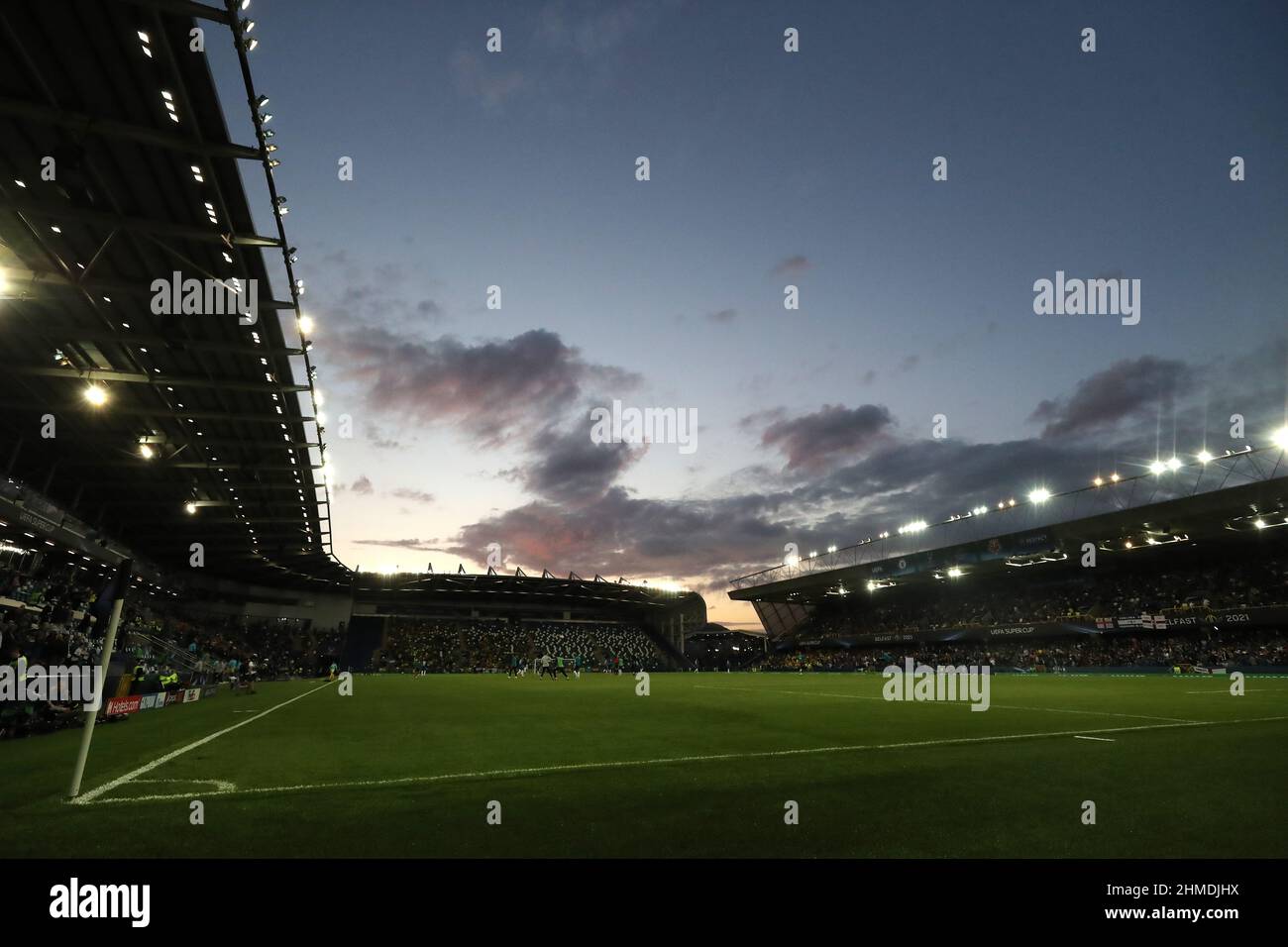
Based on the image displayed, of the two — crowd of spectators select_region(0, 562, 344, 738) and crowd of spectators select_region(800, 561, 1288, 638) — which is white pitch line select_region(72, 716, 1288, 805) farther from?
crowd of spectators select_region(800, 561, 1288, 638)

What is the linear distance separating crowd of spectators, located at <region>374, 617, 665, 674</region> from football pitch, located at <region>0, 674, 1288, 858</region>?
50083 mm

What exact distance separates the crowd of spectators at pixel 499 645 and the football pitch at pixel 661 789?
164 ft

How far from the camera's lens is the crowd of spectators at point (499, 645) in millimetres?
65250

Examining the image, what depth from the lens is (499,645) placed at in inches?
2798

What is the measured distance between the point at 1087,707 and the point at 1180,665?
32854mm

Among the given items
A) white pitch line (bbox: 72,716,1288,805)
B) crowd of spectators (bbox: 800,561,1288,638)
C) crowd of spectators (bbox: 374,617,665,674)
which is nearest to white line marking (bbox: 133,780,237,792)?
white pitch line (bbox: 72,716,1288,805)

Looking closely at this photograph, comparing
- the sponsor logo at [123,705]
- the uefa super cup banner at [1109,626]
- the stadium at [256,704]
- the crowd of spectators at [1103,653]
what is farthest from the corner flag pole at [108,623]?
the uefa super cup banner at [1109,626]

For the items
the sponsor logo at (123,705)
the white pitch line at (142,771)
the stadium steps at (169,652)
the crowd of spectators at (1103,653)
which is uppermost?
the white pitch line at (142,771)

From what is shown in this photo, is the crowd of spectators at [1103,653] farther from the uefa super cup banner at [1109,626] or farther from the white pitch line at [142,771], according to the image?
the white pitch line at [142,771]

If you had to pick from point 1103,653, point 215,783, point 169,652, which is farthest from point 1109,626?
point 169,652

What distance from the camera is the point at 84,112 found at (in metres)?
10.7

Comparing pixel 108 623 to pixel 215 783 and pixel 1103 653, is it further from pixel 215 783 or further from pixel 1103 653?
pixel 1103 653
